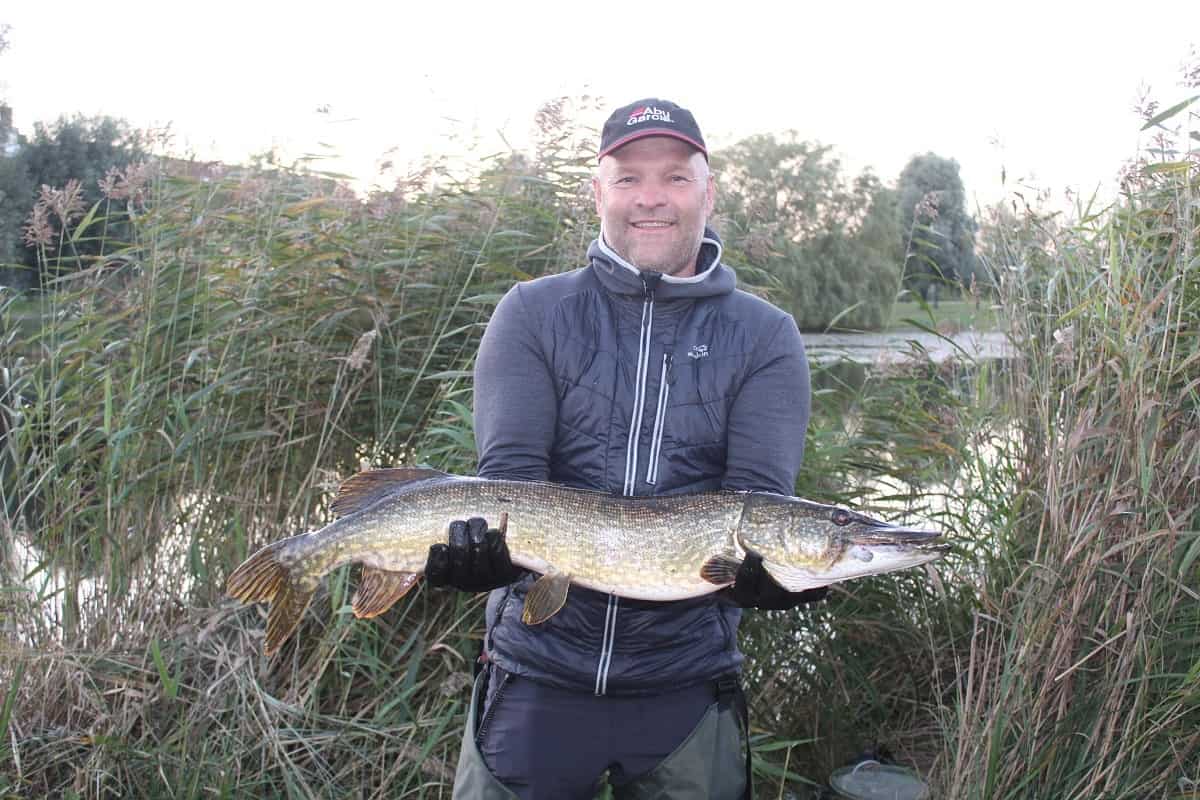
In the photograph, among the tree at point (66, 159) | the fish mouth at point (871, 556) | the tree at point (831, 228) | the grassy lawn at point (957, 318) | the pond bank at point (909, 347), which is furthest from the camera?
the tree at point (831, 228)

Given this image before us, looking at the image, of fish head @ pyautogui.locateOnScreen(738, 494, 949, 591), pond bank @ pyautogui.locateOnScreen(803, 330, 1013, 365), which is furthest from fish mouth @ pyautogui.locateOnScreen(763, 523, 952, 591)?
pond bank @ pyautogui.locateOnScreen(803, 330, 1013, 365)

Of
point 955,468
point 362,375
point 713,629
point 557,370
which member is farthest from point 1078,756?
point 362,375

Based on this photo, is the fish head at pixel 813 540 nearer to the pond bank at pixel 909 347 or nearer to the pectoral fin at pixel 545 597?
the pectoral fin at pixel 545 597

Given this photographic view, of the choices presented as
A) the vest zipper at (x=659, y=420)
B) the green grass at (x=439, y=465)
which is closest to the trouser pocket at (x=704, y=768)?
the vest zipper at (x=659, y=420)

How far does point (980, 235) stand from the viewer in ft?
10.3

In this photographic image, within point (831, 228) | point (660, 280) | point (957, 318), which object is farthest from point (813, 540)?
point (831, 228)

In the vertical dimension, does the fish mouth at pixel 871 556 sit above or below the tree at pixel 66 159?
below

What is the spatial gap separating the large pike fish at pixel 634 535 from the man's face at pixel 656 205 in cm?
53

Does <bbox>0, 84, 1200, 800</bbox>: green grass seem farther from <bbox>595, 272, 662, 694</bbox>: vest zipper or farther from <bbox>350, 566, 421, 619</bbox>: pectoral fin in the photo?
<bbox>595, 272, 662, 694</bbox>: vest zipper

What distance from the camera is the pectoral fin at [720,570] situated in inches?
72.9

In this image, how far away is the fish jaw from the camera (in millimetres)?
1761

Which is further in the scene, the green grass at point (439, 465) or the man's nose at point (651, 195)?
the green grass at point (439, 465)

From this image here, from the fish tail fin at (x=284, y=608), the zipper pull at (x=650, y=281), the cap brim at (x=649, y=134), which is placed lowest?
the fish tail fin at (x=284, y=608)

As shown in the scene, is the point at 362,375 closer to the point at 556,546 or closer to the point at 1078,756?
the point at 556,546
